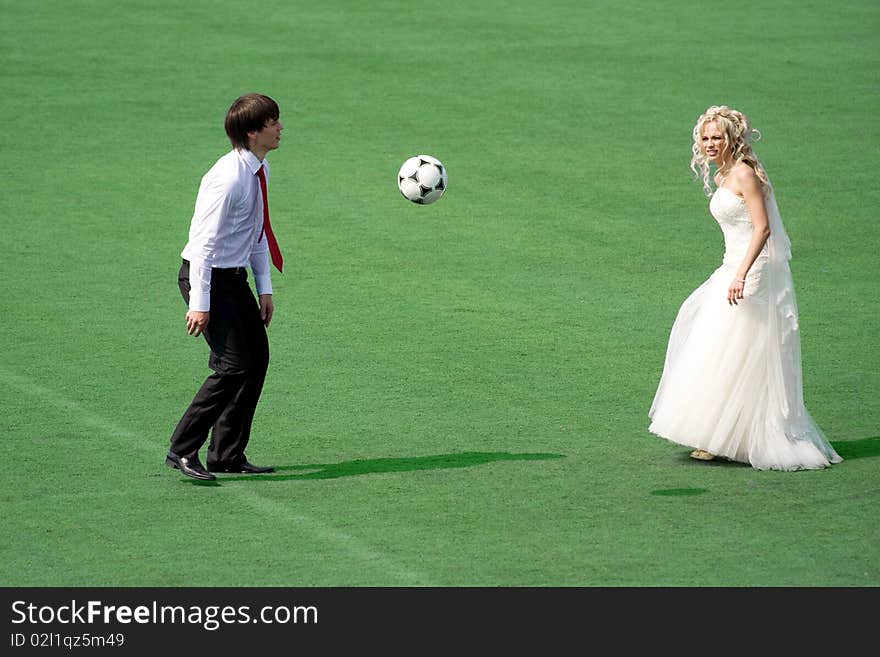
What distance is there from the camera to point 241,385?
8641 mm

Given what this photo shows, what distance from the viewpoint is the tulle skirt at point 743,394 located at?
29.1ft

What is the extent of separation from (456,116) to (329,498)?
1104 cm

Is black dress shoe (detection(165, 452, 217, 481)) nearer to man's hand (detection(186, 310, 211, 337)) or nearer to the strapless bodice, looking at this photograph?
man's hand (detection(186, 310, 211, 337))

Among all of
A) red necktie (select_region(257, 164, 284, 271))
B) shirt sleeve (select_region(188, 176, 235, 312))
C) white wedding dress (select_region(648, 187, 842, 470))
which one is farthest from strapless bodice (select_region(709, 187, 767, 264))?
shirt sleeve (select_region(188, 176, 235, 312))

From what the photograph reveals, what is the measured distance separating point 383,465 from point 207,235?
5.62ft

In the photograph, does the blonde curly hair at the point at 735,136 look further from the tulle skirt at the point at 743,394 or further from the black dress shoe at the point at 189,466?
the black dress shoe at the point at 189,466

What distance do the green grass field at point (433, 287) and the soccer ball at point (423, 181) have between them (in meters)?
1.08

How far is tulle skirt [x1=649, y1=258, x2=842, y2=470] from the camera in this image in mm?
8859


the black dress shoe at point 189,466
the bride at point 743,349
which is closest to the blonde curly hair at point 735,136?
the bride at point 743,349

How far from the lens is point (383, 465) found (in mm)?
8883

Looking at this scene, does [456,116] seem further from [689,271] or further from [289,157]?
[689,271]

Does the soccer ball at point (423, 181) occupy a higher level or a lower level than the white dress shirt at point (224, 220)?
higher

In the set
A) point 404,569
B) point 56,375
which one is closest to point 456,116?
point 56,375

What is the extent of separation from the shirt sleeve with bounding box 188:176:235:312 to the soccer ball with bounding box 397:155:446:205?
133 inches
